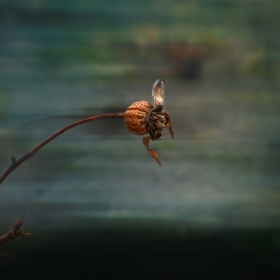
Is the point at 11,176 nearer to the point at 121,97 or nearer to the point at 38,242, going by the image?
the point at 38,242

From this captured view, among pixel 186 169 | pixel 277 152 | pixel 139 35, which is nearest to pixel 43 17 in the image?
pixel 139 35

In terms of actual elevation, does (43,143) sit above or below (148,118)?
below

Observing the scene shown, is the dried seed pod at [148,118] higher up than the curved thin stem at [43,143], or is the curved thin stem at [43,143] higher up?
the dried seed pod at [148,118]

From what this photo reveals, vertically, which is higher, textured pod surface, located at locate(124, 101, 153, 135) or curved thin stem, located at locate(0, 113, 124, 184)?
textured pod surface, located at locate(124, 101, 153, 135)

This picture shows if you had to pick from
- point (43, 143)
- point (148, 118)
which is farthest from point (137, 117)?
point (43, 143)

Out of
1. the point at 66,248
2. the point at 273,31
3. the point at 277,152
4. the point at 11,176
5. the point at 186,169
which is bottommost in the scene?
the point at 66,248

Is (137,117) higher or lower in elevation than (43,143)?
higher

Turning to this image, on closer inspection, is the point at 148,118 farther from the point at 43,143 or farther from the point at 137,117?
the point at 43,143

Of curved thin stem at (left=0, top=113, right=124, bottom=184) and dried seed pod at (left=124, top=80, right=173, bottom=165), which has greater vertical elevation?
dried seed pod at (left=124, top=80, right=173, bottom=165)
